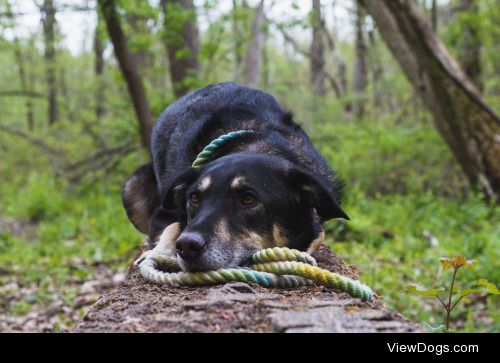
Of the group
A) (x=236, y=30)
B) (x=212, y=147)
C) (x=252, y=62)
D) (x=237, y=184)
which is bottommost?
(x=237, y=184)

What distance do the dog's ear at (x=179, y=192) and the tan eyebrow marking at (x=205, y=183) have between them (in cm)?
28

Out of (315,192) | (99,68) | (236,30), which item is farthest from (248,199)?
(99,68)

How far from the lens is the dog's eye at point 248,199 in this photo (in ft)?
11.0

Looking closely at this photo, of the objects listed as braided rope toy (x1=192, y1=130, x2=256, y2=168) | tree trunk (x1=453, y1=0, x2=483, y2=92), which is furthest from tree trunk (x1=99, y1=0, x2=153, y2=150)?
tree trunk (x1=453, y1=0, x2=483, y2=92)

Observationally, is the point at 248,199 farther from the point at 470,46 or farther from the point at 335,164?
the point at 470,46

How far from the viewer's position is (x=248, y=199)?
3367 millimetres

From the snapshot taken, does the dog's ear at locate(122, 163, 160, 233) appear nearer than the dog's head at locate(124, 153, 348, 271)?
No

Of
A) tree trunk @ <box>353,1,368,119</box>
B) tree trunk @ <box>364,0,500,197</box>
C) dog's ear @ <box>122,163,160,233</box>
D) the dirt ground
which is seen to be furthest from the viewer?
tree trunk @ <box>353,1,368,119</box>

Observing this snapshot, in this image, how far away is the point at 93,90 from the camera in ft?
42.0

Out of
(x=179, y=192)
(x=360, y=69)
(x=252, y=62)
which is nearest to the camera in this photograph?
(x=179, y=192)

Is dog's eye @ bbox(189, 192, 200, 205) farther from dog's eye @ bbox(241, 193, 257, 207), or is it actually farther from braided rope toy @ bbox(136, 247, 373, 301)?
braided rope toy @ bbox(136, 247, 373, 301)

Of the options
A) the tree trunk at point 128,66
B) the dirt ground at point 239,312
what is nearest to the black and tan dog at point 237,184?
the dirt ground at point 239,312

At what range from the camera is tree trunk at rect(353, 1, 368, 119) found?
17047 millimetres

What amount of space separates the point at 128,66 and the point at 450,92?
499 centimetres
